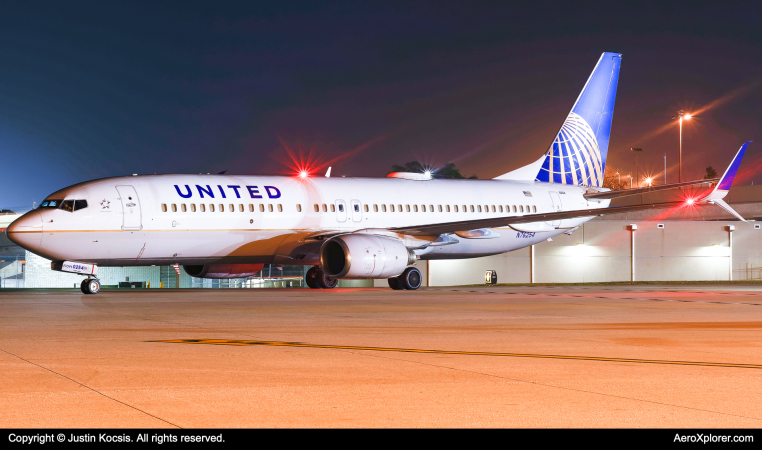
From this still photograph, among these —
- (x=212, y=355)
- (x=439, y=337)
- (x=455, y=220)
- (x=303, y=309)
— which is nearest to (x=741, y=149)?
(x=455, y=220)

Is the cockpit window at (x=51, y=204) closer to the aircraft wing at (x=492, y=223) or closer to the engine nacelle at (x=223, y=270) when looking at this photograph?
the engine nacelle at (x=223, y=270)

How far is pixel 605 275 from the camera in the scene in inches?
1925

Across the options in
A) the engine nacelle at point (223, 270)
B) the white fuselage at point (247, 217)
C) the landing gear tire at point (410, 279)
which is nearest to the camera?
the white fuselage at point (247, 217)

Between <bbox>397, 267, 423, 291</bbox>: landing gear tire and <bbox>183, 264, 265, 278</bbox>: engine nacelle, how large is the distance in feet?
16.7

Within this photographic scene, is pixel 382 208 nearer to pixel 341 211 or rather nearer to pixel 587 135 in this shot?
pixel 341 211

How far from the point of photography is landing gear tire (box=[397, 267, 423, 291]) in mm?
30284

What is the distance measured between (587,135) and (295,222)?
51.7 feet

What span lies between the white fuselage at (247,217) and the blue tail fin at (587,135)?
3.75 m

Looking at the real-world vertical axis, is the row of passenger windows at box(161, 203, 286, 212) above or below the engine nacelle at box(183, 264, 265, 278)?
above

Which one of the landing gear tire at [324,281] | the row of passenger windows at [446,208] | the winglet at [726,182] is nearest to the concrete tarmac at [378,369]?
the winglet at [726,182]

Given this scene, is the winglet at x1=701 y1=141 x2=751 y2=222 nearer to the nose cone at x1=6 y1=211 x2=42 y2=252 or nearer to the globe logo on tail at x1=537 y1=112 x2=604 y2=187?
the globe logo on tail at x1=537 y1=112 x2=604 y2=187

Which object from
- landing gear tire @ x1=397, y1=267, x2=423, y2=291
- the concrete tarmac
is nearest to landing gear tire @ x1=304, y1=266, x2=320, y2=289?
landing gear tire @ x1=397, y1=267, x2=423, y2=291

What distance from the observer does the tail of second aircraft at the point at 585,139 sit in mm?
36625

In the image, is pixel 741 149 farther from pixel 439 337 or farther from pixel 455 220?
pixel 439 337
